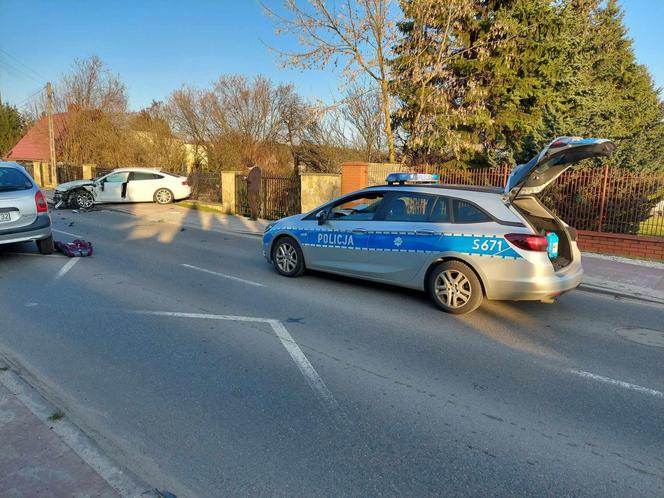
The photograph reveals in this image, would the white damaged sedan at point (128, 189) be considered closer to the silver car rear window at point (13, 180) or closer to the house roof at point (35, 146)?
the silver car rear window at point (13, 180)

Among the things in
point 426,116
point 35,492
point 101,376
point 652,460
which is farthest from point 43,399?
point 426,116

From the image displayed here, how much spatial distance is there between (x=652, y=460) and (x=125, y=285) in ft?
22.1

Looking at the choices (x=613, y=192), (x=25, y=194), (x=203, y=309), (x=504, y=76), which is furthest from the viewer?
(x=504, y=76)

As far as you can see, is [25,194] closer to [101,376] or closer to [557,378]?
[101,376]

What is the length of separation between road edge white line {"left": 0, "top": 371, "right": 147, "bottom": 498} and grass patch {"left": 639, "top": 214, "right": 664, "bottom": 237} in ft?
41.8

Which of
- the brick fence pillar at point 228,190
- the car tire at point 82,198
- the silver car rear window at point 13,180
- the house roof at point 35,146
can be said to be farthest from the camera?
the house roof at point 35,146

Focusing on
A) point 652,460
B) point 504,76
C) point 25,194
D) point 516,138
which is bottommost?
point 652,460

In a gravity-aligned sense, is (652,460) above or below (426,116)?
below

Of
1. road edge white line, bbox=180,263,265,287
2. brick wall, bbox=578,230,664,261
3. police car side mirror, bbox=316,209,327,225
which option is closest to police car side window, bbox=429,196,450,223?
police car side mirror, bbox=316,209,327,225

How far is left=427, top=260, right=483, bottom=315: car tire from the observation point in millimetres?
5895

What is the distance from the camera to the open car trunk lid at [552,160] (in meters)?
5.37

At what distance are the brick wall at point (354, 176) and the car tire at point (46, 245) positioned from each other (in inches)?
337

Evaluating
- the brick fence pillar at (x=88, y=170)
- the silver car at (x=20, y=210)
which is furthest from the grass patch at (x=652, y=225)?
the brick fence pillar at (x=88, y=170)

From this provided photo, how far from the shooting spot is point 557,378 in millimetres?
4207
